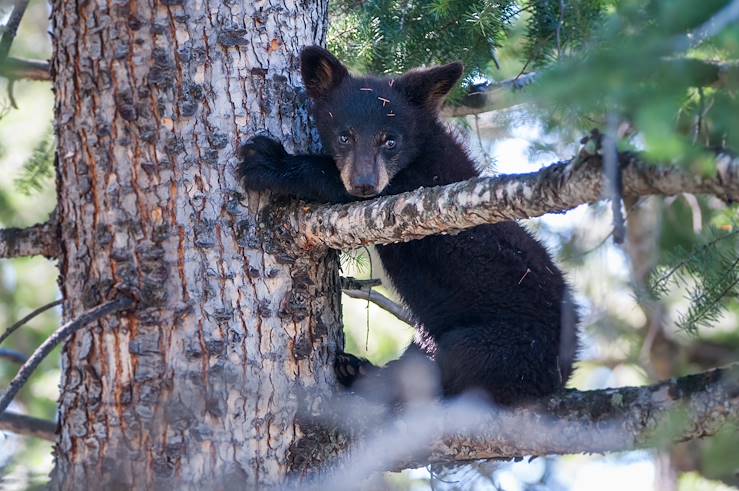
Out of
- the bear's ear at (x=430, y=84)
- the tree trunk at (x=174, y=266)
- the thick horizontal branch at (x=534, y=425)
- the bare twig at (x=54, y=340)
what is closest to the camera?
the bare twig at (x=54, y=340)

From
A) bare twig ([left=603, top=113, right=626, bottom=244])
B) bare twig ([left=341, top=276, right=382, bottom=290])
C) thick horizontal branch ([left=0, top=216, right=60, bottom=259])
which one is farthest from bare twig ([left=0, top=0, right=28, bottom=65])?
bare twig ([left=603, top=113, right=626, bottom=244])

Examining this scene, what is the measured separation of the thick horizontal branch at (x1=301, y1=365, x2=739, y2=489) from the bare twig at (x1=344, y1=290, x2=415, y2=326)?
23.6 inches

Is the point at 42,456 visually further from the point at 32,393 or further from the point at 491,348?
the point at 491,348

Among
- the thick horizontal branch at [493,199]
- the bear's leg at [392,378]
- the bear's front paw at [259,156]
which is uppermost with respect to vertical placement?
the bear's front paw at [259,156]

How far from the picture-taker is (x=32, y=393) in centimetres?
757

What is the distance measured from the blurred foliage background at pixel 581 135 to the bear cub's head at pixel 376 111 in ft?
0.41

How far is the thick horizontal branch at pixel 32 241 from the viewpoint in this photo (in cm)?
340

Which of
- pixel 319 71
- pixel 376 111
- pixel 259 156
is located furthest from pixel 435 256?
pixel 259 156

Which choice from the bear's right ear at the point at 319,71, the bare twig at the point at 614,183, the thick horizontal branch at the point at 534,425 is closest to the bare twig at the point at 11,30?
the bear's right ear at the point at 319,71

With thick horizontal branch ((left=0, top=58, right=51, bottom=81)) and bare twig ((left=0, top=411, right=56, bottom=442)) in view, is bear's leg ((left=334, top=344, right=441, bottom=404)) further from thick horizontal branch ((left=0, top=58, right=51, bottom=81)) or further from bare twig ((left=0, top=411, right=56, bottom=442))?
thick horizontal branch ((left=0, top=58, right=51, bottom=81))

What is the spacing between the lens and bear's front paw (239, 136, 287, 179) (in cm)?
333

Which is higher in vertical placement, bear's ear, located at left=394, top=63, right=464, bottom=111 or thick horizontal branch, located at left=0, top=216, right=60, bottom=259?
bear's ear, located at left=394, top=63, right=464, bottom=111

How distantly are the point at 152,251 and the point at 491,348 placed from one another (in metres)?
1.51

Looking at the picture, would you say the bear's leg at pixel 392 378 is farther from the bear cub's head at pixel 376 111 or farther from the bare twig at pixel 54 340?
the bare twig at pixel 54 340
